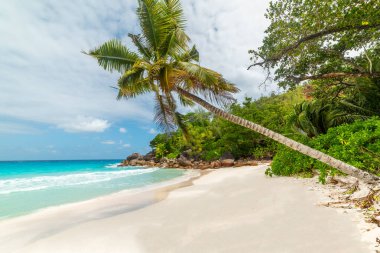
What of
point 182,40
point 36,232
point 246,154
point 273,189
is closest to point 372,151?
point 273,189

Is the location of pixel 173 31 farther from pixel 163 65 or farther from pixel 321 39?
pixel 321 39

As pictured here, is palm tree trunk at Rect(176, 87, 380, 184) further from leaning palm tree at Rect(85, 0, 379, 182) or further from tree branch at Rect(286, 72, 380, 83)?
tree branch at Rect(286, 72, 380, 83)

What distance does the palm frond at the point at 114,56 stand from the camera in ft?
24.4

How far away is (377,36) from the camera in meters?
8.48

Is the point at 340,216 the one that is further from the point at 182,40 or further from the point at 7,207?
the point at 7,207

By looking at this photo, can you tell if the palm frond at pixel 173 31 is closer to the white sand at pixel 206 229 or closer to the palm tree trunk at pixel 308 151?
the palm tree trunk at pixel 308 151

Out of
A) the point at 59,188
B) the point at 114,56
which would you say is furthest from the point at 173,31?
the point at 59,188

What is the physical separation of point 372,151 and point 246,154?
75.7 ft

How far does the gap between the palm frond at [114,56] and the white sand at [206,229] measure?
4.60 metres

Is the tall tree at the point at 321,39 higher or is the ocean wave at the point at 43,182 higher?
the tall tree at the point at 321,39

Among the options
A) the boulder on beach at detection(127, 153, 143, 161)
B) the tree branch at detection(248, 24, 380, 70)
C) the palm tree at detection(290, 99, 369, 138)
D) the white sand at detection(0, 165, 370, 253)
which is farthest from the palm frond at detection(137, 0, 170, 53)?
the boulder on beach at detection(127, 153, 143, 161)

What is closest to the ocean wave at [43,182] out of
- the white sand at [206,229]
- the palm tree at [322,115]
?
the white sand at [206,229]

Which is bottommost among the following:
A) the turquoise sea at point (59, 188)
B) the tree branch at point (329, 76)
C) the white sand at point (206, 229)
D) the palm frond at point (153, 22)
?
the white sand at point (206, 229)

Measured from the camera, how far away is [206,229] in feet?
14.6
